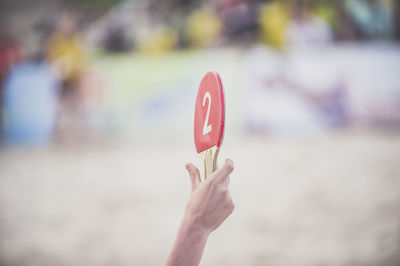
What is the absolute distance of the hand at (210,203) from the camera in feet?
2.86

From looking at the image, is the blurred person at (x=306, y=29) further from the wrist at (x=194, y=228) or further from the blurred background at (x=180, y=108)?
the wrist at (x=194, y=228)

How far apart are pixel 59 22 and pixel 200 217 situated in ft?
26.4

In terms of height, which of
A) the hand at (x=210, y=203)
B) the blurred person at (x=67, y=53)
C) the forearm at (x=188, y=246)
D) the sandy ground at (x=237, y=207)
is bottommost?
the forearm at (x=188, y=246)

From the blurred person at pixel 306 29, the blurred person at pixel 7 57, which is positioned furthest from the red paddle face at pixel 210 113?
the blurred person at pixel 7 57

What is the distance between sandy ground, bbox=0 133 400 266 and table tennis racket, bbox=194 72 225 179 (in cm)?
156

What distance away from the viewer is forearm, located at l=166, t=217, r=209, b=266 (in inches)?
33.4

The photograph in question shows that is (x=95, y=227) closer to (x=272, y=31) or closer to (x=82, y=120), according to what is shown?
(x=82, y=120)

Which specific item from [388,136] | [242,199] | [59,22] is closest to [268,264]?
[242,199]

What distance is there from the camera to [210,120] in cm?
105

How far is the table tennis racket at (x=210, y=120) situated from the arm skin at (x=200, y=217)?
0.11m

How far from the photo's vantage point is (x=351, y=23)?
6.64 m

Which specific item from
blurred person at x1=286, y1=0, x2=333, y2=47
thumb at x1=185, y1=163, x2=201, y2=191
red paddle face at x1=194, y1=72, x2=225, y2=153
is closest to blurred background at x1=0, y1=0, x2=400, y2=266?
blurred person at x1=286, y1=0, x2=333, y2=47

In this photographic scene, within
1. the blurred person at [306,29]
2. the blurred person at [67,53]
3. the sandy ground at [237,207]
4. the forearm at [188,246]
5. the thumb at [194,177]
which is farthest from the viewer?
the blurred person at [67,53]

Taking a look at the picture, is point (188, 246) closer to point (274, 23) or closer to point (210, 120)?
point (210, 120)
